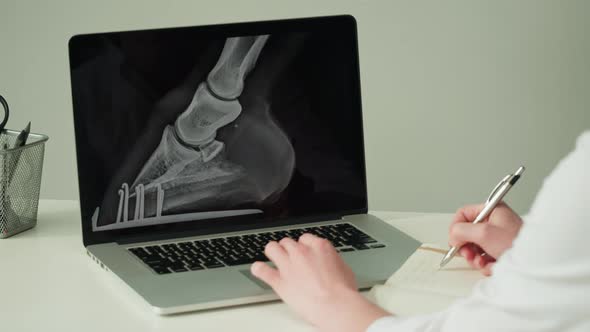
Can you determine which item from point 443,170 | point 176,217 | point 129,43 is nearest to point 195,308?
point 176,217

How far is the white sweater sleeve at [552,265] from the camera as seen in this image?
0.66 metres

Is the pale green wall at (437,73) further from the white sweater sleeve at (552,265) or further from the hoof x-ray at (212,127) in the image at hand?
the white sweater sleeve at (552,265)

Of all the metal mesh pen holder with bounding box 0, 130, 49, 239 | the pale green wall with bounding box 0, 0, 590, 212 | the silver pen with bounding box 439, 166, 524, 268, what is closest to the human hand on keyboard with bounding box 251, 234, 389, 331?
the silver pen with bounding box 439, 166, 524, 268

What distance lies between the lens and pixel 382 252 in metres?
1.22

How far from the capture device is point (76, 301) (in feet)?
3.51

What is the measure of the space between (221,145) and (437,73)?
141cm

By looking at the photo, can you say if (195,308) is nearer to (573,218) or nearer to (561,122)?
(573,218)

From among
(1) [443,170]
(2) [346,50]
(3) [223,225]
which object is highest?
(2) [346,50]

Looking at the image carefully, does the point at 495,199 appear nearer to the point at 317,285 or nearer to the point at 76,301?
the point at 317,285

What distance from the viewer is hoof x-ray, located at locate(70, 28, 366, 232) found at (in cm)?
126

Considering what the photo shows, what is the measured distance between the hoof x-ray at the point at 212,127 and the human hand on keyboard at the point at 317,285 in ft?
0.87

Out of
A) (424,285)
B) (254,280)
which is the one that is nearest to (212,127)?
(254,280)

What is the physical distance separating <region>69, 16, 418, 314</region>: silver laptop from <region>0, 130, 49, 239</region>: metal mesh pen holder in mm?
137

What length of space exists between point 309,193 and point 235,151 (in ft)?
0.46
